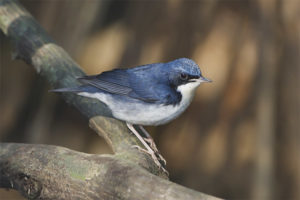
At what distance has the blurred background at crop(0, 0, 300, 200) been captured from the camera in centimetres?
557

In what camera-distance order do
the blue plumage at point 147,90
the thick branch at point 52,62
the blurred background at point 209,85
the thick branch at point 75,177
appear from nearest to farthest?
the thick branch at point 75,177, the thick branch at point 52,62, the blue plumage at point 147,90, the blurred background at point 209,85

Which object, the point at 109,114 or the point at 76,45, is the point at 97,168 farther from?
the point at 76,45

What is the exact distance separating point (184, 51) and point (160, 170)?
2.76 m

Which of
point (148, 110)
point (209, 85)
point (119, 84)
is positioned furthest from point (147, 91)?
point (209, 85)

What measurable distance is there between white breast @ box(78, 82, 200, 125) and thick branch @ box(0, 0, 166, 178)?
8 cm

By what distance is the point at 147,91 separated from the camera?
3838 millimetres

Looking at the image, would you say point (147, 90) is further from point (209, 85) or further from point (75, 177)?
point (209, 85)

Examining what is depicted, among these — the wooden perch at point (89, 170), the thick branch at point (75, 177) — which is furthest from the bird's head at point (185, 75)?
the thick branch at point (75, 177)

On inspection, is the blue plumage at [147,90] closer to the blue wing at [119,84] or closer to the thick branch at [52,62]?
the blue wing at [119,84]

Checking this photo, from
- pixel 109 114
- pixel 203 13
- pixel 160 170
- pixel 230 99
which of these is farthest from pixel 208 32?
pixel 160 170

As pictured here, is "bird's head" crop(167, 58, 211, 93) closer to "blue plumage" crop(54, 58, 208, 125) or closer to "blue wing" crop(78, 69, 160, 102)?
"blue plumage" crop(54, 58, 208, 125)

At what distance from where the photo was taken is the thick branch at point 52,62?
3644 millimetres

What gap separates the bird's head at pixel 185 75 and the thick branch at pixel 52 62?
0.55 m

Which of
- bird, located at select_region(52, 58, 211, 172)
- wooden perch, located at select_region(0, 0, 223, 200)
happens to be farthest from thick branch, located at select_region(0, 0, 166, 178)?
bird, located at select_region(52, 58, 211, 172)
